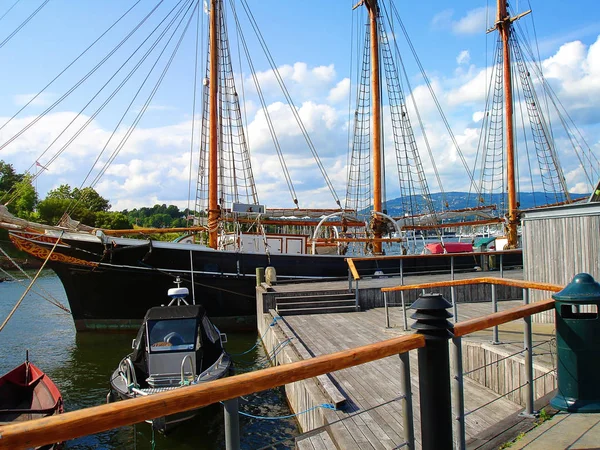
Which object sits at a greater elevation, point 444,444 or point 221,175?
point 221,175

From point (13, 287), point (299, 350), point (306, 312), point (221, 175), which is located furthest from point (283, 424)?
point (13, 287)

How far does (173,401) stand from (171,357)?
7336 millimetres

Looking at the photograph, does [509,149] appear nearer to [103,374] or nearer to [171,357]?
[103,374]

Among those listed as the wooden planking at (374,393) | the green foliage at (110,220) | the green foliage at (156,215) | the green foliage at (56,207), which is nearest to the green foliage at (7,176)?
the green foliage at (56,207)

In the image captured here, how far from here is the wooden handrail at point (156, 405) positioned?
164 cm

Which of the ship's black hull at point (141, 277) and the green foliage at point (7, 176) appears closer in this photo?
the ship's black hull at point (141, 277)

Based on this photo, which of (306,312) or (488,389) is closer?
(488,389)

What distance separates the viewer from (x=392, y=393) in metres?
6.43

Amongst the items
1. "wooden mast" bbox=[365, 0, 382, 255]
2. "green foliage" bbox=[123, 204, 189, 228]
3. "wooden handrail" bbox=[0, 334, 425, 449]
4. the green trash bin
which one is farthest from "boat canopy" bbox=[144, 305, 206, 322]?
"green foliage" bbox=[123, 204, 189, 228]

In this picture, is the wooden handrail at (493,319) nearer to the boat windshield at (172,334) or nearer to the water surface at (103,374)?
the water surface at (103,374)

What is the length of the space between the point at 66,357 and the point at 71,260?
3.38 meters

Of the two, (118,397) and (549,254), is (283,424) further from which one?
(549,254)

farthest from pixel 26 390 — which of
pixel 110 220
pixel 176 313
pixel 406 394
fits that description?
pixel 110 220

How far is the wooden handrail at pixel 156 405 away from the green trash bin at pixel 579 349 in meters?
1.93
